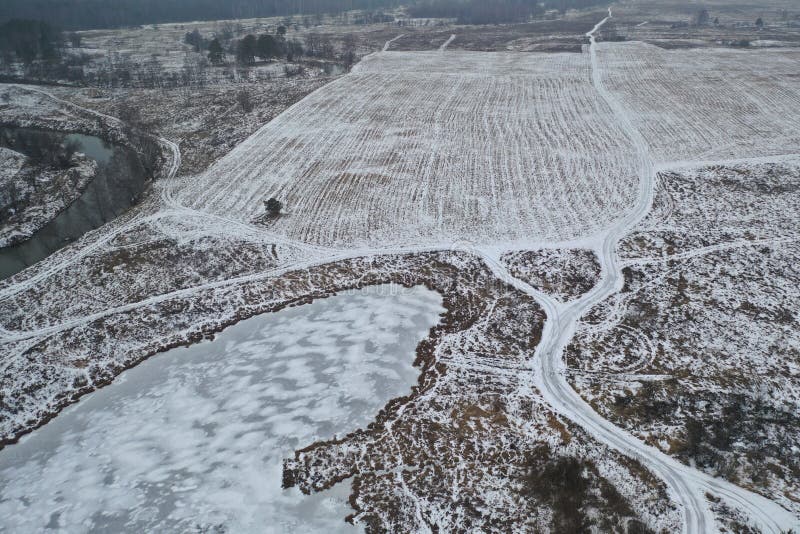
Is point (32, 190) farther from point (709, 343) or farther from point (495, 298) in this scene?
point (709, 343)

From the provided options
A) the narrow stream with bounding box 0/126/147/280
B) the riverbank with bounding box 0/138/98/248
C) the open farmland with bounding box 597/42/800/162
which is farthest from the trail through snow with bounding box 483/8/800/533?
the riverbank with bounding box 0/138/98/248

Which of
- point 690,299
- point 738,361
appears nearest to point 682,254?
point 690,299

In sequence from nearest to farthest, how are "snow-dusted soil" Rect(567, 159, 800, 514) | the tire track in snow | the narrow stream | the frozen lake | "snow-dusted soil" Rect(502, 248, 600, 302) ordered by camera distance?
the frozen lake → "snow-dusted soil" Rect(567, 159, 800, 514) → "snow-dusted soil" Rect(502, 248, 600, 302) → the narrow stream → the tire track in snow

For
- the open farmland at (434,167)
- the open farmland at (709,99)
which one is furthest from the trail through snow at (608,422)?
the open farmland at (709,99)

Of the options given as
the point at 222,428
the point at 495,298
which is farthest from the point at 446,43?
the point at 222,428

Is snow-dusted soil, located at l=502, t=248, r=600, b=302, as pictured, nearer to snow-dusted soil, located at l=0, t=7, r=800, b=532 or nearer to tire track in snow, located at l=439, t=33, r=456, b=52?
snow-dusted soil, located at l=0, t=7, r=800, b=532
